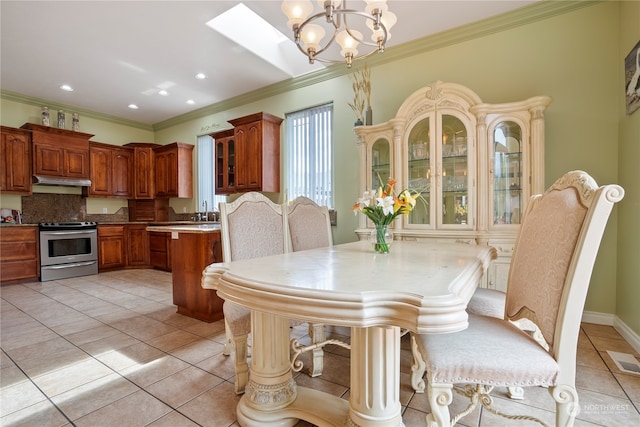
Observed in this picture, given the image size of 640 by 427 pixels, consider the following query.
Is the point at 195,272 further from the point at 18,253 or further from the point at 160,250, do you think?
the point at 18,253

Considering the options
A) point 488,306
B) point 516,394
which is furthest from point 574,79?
point 516,394

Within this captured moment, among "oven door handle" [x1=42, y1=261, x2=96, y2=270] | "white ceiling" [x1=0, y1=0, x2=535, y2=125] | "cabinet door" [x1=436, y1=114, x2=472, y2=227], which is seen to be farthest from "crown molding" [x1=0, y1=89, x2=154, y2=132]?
"cabinet door" [x1=436, y1=114, x2=472, y2=227]

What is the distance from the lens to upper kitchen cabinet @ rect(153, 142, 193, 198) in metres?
5.57

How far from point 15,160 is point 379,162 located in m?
5.45

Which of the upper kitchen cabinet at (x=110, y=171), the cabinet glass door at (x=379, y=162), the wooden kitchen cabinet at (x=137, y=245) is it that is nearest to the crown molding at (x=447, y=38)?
the cabinet glass door at (x=379, y=162)

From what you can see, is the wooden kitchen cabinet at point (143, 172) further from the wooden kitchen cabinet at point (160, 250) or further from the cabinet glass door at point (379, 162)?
the cabinet glass door at point (379, 162)

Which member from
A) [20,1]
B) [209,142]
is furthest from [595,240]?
[209,142]

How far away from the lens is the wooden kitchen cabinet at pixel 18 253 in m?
4.16

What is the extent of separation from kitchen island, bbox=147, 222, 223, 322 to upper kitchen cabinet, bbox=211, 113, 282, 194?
1610 millimetres

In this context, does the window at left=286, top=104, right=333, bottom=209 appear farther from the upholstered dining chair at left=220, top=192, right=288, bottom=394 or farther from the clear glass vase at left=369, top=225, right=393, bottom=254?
the clear glass vase at left=369, top=225, right=393, bottom=254

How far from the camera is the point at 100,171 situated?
5484 mm

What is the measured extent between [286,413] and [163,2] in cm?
337

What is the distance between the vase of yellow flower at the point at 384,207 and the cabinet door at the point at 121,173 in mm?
5795

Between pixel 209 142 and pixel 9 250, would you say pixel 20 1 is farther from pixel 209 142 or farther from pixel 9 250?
pixel 9 250
